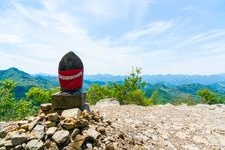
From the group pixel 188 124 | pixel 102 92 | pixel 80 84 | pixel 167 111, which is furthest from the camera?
pixel 102 92

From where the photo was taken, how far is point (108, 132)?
11.3m

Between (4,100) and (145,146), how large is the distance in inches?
1787

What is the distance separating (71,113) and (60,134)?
95cm

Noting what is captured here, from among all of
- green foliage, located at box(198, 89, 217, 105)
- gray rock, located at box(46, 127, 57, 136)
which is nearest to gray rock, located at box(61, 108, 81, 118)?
gray rock, located at box(46, 127, 57, 136)

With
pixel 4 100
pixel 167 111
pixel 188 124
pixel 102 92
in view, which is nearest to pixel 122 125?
pixel 188 124

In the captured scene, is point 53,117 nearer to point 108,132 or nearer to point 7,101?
point 108,132

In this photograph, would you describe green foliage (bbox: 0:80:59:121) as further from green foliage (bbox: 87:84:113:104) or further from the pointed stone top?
the pointed stone top

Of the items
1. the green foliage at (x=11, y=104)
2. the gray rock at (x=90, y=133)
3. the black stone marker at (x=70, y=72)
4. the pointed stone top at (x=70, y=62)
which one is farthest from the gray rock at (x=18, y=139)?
the green foliage at (x=11, y=104)

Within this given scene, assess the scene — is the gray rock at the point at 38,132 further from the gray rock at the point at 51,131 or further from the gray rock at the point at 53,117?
the gray rock at the point at 53,117

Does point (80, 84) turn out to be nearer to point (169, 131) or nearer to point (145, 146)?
point (145, 146)

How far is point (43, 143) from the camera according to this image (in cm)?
1034

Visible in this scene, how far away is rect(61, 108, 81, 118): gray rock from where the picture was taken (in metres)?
10.9

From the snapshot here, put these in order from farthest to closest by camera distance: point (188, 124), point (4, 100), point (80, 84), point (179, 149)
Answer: point (4, 100)
point (188, 124)
point (179, 149)
point (80, 84)

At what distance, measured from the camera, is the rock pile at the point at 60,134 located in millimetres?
10211
